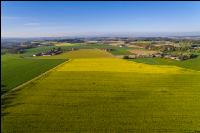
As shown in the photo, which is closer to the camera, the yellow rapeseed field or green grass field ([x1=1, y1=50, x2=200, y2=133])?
green grass field ([x1=1, y1=50, x2=200, y2=133])

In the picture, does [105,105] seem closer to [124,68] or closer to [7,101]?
[7,101]

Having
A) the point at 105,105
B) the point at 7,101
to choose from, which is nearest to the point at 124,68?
the point at 105,105

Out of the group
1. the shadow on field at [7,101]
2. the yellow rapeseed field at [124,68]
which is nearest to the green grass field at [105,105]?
the shadow on field at [7,101]

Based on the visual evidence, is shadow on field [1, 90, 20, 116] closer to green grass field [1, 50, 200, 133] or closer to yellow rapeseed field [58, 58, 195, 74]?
green grass field [1, 50, 200, 133]

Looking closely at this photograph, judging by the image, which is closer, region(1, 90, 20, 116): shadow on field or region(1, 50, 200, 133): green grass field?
region(1, 50, 200, 133): green grass field

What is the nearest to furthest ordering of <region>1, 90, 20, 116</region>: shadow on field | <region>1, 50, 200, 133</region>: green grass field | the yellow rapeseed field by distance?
<region>1, 50, 200, 133</region>: green grass field, <region>1, 90, 20, 116</region>: shadow on field, the yellow rapeseed field

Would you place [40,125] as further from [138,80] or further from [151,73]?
[151,73]

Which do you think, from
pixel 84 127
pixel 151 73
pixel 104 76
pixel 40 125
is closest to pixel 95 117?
pixel 84 127

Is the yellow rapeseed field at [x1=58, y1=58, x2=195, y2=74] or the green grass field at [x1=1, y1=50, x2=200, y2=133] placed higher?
the yellow rapeseed field at [x1=58, y1=58, x2=195, y2=74]

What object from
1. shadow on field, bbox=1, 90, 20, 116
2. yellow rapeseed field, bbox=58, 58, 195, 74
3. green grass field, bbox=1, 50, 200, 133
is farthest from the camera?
yellow rapeseed field, bbox=58, 58, 195, 74

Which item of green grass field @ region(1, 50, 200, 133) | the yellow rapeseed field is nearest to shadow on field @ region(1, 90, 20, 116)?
green grass field @ region(1, 50, 200, 133)
